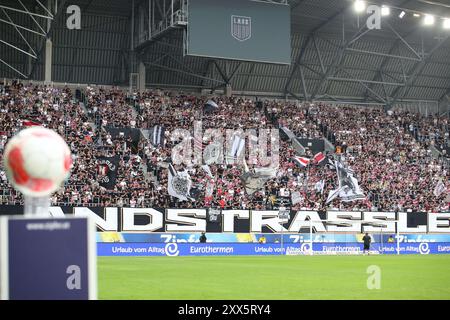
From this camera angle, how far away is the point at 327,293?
19656 millimetres

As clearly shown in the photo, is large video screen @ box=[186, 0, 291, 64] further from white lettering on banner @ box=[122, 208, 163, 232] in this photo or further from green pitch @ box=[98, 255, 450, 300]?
green pitch @ box=[98, 255, 450, 300]

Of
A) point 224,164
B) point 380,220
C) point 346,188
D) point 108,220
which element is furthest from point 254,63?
point 108,220

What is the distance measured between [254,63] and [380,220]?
1799 centimetres

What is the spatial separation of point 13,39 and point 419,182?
34.2 meters

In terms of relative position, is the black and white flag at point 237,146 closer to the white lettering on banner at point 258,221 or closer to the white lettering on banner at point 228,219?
the white lettering on banner at point 258,221

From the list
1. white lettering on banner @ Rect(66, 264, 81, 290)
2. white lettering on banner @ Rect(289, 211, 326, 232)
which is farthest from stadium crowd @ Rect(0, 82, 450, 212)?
white lettering on banner @ Rect(66, 264, 81, 290)

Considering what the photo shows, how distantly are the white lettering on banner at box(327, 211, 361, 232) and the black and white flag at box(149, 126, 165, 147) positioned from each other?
42.5ft

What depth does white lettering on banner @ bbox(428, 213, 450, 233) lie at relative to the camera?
190 feet

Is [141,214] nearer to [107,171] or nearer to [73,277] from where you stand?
[107,171]

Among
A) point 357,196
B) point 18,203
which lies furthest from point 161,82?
point 18,203

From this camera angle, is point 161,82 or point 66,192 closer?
point 66,192

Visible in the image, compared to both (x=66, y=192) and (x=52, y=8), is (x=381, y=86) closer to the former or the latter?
(x=52, y=8)
